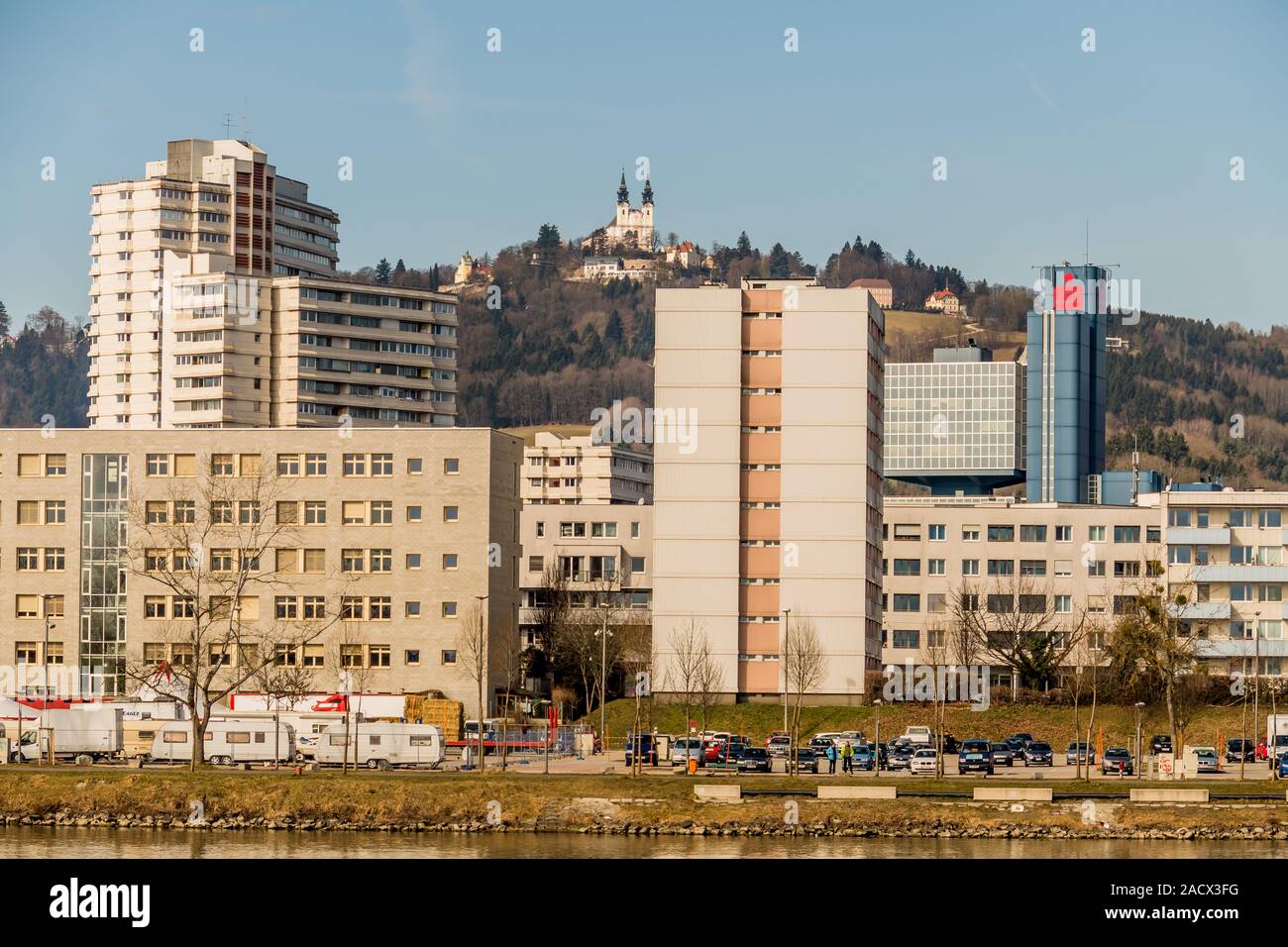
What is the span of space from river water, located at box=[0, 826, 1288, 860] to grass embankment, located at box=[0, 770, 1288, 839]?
1124 mm

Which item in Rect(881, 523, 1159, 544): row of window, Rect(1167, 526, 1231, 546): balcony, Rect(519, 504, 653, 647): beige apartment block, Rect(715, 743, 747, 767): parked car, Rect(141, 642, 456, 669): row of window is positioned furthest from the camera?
Rect(519, 504, 653, 647): beige apartment block

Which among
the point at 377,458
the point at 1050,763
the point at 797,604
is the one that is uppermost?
the point at 377,458

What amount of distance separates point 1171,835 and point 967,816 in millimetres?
7686

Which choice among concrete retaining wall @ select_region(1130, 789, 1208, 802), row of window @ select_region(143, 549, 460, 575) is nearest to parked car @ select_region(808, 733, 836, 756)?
concrete retaining wall @ select_region(1130, 789, 1208, 802)

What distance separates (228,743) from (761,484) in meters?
42.3

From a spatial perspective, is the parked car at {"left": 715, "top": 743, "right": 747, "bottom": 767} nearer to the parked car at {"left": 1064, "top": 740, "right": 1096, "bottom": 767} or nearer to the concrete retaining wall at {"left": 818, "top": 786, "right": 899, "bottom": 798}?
the parked car at {"left": 1064, "top": 740, "right": 1096, "bottom": 767}

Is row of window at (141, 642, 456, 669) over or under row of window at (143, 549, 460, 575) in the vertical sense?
under

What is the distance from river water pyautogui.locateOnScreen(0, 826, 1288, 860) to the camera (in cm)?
6800

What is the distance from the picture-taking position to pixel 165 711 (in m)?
112

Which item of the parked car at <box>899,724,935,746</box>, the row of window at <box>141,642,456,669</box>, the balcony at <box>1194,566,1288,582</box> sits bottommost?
the parked car at <box>899,724,935,746</box>

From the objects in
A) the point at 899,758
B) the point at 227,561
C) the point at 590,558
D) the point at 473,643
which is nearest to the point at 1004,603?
the point at 590,558
